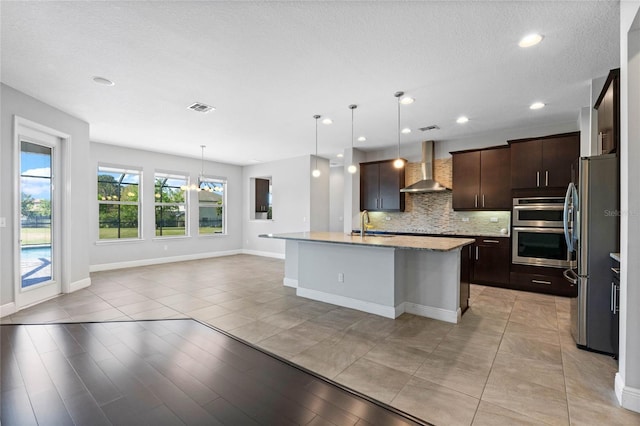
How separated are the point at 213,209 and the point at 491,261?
713 cm

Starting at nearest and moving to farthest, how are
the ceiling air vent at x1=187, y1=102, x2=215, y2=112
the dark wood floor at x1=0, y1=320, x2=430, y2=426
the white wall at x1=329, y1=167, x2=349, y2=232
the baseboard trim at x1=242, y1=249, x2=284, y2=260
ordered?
the dark wood floor at x1=0, y1=320, x2=430, y2=426 → the ceiling air vent at x1=187, y1=102, x2=215, y2=112 → the baseboard trim at x1=242, y1=249, x2=284, y2=260 → the white wall at x1=329, y1=167, x2=349, y2=232

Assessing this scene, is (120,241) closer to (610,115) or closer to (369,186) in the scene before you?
(369,186)

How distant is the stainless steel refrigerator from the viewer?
2.54 m

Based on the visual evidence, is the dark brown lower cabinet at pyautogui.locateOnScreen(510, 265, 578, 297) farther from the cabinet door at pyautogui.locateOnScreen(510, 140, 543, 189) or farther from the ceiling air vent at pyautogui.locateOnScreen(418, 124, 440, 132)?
the ceiling air vent at pyautogui.locateOnScreen(418, 124, 440, 132)

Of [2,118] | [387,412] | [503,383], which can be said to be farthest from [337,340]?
[2,118]

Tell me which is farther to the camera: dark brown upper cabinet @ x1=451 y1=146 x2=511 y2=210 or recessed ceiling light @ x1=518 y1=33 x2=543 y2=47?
dark brown upper cabinet @ x1=451 y1=146 x2=511 y2=210

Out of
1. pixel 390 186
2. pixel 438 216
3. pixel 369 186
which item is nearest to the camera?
pixel 438 216

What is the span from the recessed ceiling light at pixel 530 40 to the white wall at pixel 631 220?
1.80ft

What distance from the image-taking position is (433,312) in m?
3.56

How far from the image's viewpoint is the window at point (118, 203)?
647cm

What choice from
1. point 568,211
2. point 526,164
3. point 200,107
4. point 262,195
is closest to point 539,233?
point 526,164

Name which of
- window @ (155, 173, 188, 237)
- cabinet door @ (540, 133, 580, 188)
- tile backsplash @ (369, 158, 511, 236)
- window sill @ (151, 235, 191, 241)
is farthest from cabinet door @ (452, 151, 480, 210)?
window sill @ (151, 235, 191, 241)

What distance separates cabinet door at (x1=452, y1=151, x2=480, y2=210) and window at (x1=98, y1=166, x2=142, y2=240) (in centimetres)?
713

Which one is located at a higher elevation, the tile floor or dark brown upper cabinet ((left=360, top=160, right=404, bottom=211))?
dark brown upper cabinet ((left=360, top=160, right=404, bottom=211))
